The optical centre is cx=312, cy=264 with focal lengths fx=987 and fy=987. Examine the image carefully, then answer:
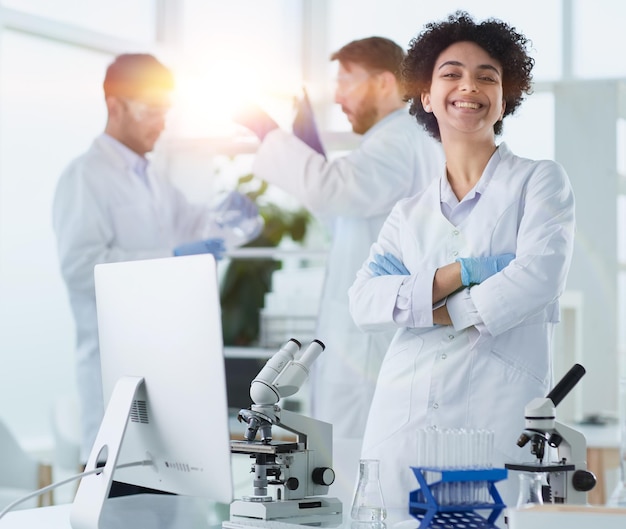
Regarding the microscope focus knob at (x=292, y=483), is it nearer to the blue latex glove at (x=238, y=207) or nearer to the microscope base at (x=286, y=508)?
the microscope base at (x=286, y=508)

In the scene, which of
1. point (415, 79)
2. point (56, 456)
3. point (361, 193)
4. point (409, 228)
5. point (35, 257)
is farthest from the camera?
point (35, 257)

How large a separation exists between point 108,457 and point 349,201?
1.51m

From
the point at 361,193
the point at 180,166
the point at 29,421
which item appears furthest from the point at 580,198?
the point at 29,421

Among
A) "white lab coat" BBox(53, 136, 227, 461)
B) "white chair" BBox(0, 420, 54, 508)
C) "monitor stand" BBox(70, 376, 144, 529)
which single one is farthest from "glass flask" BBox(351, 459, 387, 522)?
"white chair" BBox(0, 420, 54, 508)

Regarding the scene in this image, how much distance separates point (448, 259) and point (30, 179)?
8.40 feet

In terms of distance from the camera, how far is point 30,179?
4094mm

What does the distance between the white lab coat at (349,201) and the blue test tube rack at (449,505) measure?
1.53 meters

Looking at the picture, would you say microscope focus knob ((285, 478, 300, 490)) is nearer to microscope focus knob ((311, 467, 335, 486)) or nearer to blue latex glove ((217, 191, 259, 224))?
microscope focus knob ((311, 467, 335, 486))

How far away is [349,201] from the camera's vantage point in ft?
9.42

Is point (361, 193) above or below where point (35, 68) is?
below

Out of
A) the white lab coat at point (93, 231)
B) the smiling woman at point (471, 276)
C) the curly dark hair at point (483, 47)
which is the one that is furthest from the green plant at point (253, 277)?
the smiling woman at point (471, 276)

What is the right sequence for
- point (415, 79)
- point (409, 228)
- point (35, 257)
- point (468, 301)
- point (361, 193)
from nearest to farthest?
A: point (468, 301) < point (409, 228) < point (415, 79) < point (361, 193) < point (35, 257)

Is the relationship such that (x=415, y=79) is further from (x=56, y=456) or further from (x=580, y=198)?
(x=56, y=456)

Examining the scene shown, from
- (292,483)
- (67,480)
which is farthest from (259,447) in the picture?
(67,480)
